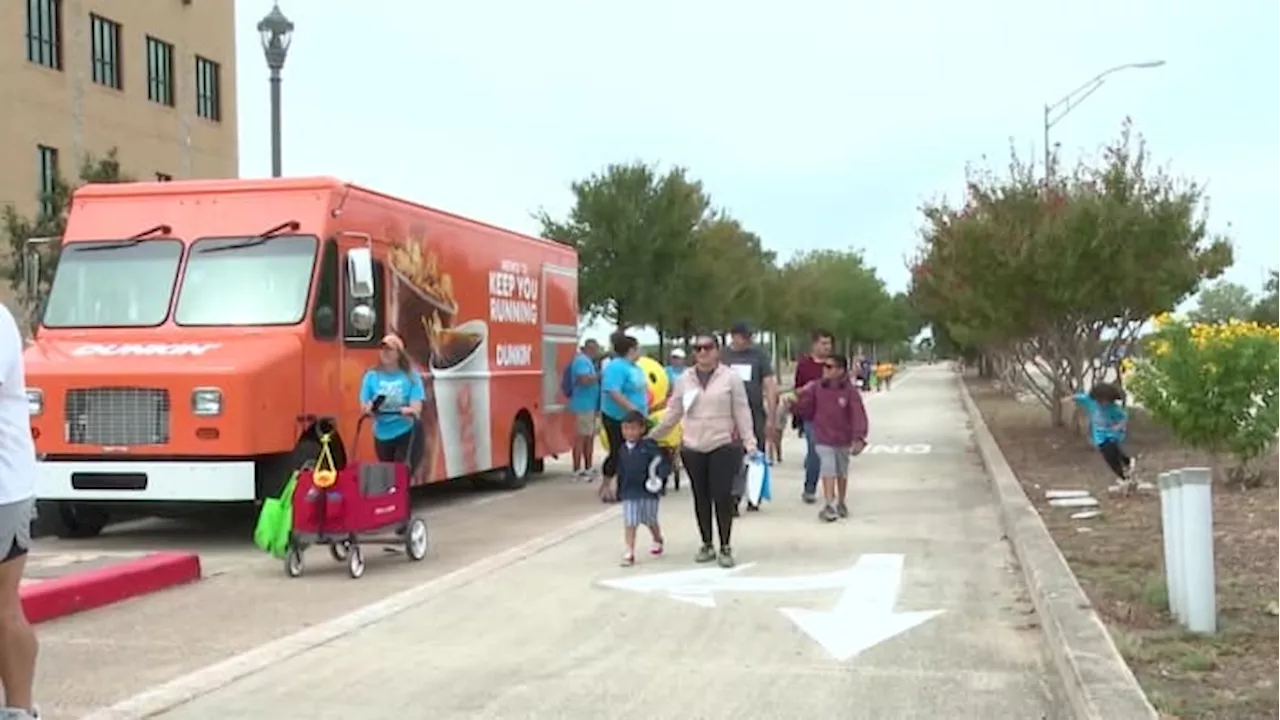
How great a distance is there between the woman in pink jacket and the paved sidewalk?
1.11ft

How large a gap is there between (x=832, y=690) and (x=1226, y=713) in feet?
5.86

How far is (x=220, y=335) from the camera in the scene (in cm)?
1218

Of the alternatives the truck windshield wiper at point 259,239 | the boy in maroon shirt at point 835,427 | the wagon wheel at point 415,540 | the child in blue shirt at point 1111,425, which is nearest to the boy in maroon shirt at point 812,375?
the boy in maroon shirt at point 835,427

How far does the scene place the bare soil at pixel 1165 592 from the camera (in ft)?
20.3

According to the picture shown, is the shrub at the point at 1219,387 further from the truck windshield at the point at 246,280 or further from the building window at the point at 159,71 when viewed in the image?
the building window at the point at 159,71

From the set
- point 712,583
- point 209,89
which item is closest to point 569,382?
point 712,583

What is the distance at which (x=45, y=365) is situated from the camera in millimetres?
11820

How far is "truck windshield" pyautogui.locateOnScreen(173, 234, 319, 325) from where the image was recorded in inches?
486

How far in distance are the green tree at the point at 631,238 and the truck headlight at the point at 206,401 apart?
108ft

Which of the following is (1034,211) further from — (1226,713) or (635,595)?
(1226,713)

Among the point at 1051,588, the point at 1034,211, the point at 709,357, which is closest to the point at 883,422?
the point at 1034,211

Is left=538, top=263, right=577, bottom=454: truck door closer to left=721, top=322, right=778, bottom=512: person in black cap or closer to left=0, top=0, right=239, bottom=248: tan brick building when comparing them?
left=721, top=322, right=778, bottom=512: person in black cap

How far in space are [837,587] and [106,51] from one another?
120 feet

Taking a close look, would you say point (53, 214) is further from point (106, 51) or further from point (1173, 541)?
point (1173, 541)
